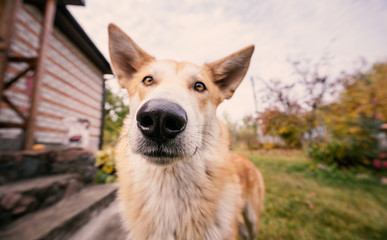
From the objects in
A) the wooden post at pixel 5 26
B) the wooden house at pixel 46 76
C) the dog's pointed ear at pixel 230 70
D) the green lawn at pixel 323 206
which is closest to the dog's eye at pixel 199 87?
the dog's pointed ear at pixel 230 70

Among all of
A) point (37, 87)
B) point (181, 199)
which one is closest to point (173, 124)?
point (181, 199)

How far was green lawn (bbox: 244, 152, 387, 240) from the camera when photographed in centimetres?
290

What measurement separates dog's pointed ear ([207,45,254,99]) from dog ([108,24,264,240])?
0.01 m

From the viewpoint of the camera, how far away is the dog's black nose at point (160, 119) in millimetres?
913

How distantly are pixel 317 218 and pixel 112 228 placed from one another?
432 cm

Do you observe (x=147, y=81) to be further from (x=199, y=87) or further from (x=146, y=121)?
(x=146, y=121)

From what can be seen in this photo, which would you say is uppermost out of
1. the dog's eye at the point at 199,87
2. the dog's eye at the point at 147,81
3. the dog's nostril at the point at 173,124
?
the dog's eye at the point at 147,81

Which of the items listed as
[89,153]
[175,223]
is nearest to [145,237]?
[175,223]

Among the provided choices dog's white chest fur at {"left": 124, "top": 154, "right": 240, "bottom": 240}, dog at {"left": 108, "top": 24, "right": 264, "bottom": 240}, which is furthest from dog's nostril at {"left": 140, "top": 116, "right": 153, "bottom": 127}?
dog's white chest fur at {"left": 124, "top": 154, "right": 240, "bottom": 240}

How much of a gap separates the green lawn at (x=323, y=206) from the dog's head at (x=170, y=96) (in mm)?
2883

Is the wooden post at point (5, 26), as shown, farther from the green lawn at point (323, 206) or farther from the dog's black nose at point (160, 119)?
the green lawn at point (323, 206)

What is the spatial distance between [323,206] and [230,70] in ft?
14.3

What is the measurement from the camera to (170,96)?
3.71 ft

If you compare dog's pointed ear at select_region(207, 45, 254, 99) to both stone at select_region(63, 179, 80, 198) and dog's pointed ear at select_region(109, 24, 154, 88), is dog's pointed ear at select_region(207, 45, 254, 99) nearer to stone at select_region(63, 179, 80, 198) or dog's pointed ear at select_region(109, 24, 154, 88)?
dog's pointed ear at select_region(109, 24, 154, 88)
